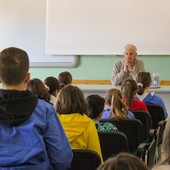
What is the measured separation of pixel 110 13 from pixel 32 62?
1.77 meters

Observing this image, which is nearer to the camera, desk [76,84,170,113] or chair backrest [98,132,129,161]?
chair backrest [98,132,129,161]

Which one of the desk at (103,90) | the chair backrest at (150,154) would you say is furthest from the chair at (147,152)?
the desk at (103,90)

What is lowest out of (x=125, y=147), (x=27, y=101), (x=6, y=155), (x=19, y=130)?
(x=125, y=147)

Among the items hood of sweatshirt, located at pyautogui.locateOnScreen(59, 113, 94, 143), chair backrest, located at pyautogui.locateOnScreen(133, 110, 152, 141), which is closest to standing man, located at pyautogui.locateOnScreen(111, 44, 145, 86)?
chair backrest, located at pyautogui.locateOnScreen(133, 110, 152, 141)

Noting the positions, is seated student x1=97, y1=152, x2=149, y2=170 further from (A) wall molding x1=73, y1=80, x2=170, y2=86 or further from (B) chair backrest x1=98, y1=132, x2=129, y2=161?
(A) wall molding x1=73, y1=80, x2=170, y2=86

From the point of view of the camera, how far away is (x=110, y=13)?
638cm

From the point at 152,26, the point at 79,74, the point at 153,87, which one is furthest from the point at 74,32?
the point at 153,87

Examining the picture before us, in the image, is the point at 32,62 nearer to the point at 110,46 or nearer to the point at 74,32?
the point at 74,32

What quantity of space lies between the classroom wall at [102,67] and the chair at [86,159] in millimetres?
4638

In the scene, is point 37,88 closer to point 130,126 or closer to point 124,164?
point 130,126

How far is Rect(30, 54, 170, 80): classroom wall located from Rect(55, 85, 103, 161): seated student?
13.6 feet

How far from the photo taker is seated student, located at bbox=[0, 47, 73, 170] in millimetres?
1640

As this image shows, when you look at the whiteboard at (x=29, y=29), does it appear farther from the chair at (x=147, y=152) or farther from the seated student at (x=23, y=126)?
the seated student at (x=23, y=126)

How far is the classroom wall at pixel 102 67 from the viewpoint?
6.43 meters
